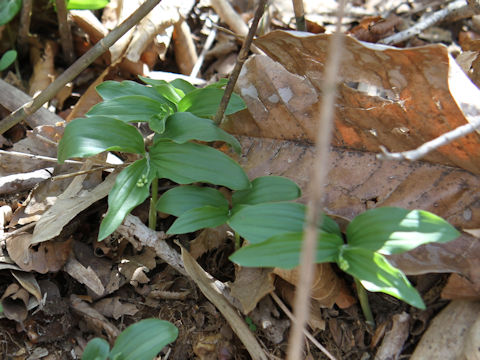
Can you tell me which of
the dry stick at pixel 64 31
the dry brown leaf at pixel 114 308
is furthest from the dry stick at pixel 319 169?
the dry stick at pixel 64 31

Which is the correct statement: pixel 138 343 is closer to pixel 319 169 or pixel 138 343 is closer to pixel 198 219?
pixel 198 219

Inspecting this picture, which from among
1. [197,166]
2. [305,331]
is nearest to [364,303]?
[305,331]

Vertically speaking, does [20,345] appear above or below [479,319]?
below

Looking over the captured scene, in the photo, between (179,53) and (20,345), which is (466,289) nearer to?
(20,345)

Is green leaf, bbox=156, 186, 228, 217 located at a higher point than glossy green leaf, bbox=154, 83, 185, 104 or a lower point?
lower

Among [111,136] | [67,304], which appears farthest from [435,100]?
[67,304]

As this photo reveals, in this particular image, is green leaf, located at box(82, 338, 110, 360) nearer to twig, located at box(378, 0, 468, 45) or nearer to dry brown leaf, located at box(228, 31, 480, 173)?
dry brown leaf, located at box(228, 31, 480, 173)

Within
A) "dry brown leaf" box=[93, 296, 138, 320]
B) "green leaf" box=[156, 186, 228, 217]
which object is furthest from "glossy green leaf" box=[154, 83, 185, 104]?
"dry brown leaf" box=[93, 296, 138, 320]
